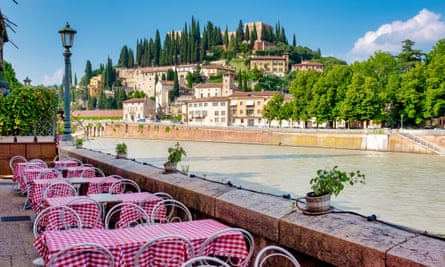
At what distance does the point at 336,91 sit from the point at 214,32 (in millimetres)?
95283

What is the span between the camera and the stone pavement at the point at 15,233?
4875 millimetres

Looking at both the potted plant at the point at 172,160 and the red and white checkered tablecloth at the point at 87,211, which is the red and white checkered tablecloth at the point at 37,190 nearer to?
the potted plant at the point at 172,160

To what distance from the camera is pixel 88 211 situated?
15.8 ft

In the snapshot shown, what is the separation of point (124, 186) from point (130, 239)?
3494mm

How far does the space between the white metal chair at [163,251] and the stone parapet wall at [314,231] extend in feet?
2.19

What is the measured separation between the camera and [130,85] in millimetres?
142000

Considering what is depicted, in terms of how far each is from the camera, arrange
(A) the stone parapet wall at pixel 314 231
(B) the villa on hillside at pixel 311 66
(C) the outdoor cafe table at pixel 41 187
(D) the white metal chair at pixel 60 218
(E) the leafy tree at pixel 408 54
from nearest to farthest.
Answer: (A) the stone parapet wall at pixel 314 231 < (D) the white metal chair at pixel 60 218 < (C) the outdoor cafe table at pixel 41 187 < (E) the leafy tree at pixel 408 54 < (B) the villa on hillside at pixel 311 66

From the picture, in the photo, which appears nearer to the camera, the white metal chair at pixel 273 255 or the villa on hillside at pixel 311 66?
A: the white metal chair at pixel 273 255

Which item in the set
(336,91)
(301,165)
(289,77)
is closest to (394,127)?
(336,91)

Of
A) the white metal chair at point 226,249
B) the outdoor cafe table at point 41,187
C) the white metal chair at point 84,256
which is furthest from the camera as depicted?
the outdoor cafe table at point 41,187

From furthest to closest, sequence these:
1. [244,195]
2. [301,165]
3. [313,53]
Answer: [313,53], [301,165], [244,195]

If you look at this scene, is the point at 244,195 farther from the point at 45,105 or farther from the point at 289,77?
the point at 289,77

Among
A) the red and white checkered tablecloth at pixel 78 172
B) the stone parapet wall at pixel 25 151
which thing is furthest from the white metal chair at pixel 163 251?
the stone parapet wall at pixel 25 151

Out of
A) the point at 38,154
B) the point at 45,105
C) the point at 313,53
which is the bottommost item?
the point at 38,154
